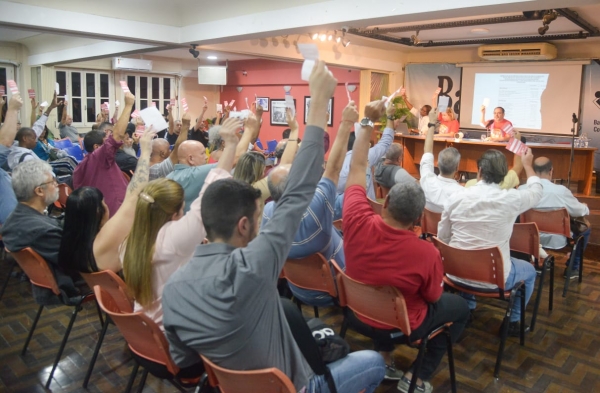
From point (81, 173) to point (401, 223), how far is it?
2.78 m

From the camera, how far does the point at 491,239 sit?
9.56 ft

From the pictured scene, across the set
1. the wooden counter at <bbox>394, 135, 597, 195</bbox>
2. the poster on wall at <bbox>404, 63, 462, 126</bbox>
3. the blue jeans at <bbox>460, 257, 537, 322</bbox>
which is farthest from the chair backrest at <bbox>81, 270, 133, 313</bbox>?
the poster on wall at <bbox>404, 63, 462, 126</bbox>

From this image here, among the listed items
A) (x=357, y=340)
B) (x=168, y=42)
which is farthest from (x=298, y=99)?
(x=357, y=340)

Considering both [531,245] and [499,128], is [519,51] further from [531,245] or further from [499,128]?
[531,245]

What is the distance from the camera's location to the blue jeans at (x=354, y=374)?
66.8 inches

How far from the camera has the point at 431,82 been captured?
10633 mm

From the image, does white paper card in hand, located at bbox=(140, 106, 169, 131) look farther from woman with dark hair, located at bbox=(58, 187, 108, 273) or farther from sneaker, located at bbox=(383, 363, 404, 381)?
sneaker, located at bbox=(383, 363, 404, 381)

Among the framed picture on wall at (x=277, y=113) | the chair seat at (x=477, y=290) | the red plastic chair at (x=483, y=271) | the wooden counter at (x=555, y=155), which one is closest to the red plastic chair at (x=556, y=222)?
the red plastic chair at (x=483, y=271)

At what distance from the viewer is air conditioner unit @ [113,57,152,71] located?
11953mm

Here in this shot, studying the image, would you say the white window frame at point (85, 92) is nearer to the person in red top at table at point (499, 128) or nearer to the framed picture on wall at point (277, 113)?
the framed picture on wall at point (277, 113)

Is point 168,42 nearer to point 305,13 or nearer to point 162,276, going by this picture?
point 305,13

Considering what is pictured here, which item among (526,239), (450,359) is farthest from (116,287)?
(526,239)

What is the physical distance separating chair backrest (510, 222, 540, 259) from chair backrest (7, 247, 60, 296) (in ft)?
10.3

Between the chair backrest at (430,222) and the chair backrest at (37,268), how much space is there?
2.81 meters
